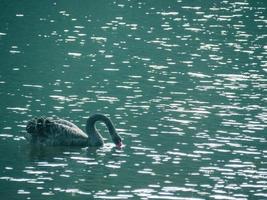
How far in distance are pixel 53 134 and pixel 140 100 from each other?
897 centimetres

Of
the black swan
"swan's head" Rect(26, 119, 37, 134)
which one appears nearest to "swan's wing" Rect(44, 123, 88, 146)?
the black swan

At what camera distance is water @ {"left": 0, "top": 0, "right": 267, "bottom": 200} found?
30.1 metres

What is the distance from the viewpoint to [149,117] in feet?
131

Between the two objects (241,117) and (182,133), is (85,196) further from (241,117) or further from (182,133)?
(241,117)

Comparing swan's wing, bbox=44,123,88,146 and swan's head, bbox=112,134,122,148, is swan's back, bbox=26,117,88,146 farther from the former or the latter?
swan's head, bbox=112,134,122,148

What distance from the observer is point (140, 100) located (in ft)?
143

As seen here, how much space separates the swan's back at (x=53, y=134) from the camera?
35.0 metres

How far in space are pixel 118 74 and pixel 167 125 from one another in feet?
42.0

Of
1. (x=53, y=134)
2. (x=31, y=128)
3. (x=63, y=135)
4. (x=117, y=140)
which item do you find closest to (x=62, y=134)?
(x=63, y=135)

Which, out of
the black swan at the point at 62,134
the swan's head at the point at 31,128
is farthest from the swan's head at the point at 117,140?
the swan's head at the point at 31,128

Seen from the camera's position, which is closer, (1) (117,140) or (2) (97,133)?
(1) (117,140)

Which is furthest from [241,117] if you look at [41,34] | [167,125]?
[41,34]

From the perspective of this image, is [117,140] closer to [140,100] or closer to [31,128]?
[31,128]

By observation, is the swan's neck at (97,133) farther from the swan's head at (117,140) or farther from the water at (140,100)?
the water at (140,100)
